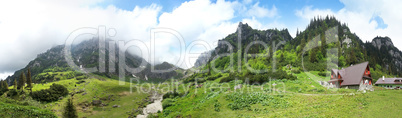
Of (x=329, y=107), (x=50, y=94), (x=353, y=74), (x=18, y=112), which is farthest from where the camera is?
(x=50, y=94)

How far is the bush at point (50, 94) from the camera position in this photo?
259 feet

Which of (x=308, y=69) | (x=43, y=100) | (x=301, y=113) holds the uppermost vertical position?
(x=308, y=69)

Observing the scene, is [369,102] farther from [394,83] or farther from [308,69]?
[308,69]

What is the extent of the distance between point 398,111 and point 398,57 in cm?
23753

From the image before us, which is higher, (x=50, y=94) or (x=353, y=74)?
(x=353, y=74)

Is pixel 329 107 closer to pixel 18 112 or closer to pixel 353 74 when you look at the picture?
pixel 353 74

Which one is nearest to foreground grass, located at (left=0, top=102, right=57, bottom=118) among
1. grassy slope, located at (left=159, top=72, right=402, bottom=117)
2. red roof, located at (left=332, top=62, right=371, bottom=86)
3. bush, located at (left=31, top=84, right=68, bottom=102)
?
grassy slope, located at (left=159, top=72, right=402, bottom=117)

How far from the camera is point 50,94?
83.9 meters

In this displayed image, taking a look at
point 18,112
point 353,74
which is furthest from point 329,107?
point 18,112

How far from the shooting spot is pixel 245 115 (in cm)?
3244

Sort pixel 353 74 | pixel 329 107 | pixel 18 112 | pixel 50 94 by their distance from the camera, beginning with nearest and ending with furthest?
pixel 18 112
pixel 329 107
pixel 353 74
pixel 50 94

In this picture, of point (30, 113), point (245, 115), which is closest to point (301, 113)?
point (245, 115)

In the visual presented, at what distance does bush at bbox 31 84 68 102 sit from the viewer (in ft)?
259

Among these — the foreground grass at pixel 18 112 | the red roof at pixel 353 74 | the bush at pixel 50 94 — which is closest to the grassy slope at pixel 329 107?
the red roof at pixel 353 74
